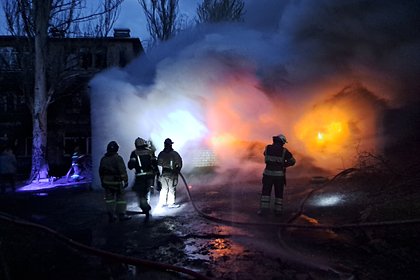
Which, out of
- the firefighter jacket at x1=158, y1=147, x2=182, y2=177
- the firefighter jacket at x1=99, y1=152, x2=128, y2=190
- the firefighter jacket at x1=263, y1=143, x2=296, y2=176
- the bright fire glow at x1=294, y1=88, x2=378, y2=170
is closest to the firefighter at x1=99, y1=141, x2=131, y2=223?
the firefighter jacket at x1=99, y1=152, x2=128, y2=190

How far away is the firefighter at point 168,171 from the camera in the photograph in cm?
812

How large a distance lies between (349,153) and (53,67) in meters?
14.5

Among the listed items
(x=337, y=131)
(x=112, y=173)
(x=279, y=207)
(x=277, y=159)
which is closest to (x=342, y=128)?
(x=337, y=131)

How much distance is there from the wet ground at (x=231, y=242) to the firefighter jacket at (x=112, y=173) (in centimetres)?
79

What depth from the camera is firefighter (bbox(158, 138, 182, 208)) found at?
8.12m

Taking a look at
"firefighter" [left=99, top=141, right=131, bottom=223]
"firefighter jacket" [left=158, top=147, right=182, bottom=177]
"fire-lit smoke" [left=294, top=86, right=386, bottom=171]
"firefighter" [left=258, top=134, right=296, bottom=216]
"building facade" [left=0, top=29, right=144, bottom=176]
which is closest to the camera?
"firefighter" [left=99, top=141, right=131, bottom=223]

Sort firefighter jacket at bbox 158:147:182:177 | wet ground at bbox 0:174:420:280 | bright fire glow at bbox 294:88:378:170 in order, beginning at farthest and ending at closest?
bright fire glow at bbox 294:88:378:170
firefighter jacket at bbox 158:147:182:177
wet ground at bbox 0:174:420:280

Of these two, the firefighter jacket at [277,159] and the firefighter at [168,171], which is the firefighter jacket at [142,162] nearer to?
the firefighter at [168,171]

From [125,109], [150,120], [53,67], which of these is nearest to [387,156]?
[150,120]

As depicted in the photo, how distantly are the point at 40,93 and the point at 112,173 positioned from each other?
11.5 meters

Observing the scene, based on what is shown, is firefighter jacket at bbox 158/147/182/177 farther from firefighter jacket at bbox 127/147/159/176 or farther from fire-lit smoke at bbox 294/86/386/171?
fire-lit smoke at bbox 294/86/386/171

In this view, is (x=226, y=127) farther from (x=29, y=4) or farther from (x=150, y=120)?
(x=29, y=4)

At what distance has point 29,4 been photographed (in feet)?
51.1

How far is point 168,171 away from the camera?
8.18 metres
